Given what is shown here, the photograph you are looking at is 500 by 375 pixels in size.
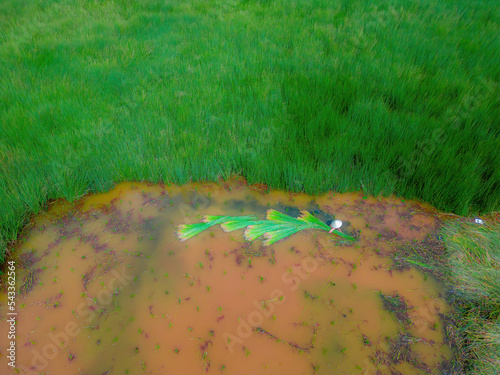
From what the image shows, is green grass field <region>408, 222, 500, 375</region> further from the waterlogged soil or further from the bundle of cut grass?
the bundle of cut grass

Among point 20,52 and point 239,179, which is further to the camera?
point 20,52

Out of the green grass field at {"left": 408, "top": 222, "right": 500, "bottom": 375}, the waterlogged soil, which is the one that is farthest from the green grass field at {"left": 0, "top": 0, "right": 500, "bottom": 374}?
the waterlogged soil

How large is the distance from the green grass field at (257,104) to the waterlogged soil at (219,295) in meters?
0.23

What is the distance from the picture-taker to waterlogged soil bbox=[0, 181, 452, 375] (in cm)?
147

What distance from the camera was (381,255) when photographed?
1873mm

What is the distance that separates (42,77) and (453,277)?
413 centimetres

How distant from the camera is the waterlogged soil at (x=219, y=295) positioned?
1473 mm

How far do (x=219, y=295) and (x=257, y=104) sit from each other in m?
1.87

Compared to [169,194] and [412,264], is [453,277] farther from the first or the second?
[169,194]

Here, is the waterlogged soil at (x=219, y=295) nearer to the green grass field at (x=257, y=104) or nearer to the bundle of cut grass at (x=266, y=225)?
the bundle of cut grass at (x=266, y=225)

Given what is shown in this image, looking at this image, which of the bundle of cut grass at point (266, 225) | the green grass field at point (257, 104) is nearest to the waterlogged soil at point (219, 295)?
the bundle of cut grass at point (266, 225)

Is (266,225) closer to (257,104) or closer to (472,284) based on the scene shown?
(472,284)

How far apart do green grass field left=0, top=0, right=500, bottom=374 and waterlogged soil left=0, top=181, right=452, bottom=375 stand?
0.23 metres

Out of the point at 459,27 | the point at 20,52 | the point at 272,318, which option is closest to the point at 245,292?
the point at 272,318
